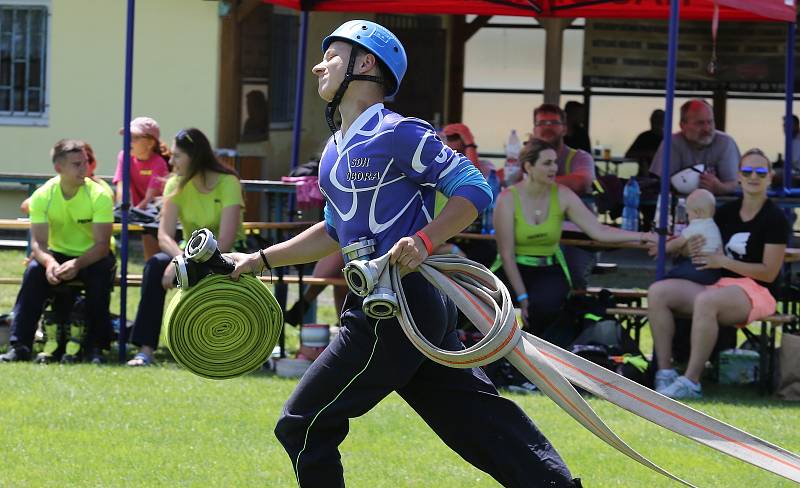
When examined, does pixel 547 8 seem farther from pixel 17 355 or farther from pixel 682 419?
pixel 682 419

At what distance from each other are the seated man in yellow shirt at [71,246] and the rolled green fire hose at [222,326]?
4.65m

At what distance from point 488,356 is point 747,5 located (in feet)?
18.5

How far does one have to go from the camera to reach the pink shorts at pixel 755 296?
8508 mm

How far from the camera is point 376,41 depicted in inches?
182

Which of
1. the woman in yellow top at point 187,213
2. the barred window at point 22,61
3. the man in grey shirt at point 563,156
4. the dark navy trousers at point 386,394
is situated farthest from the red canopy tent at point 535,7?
the barred window at point 22,61

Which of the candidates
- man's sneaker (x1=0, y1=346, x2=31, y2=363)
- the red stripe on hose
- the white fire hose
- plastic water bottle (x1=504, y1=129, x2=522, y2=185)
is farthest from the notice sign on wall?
the red stripe on hose

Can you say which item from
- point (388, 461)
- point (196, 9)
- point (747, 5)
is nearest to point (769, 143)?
point (196, 9)

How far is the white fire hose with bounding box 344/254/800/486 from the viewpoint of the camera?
162 inches

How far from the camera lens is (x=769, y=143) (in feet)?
61.1

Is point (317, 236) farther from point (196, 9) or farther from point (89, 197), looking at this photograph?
point (196, 9)

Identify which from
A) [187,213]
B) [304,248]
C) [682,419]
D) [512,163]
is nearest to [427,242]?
[304,248]

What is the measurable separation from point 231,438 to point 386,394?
96.5 inches

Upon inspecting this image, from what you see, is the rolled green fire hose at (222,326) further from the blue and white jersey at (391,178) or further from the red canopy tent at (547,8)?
the red canopy tent at (547,8)

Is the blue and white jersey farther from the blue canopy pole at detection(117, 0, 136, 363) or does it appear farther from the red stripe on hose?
the blue canopy pole at detection(117, 0, 136, 363)
